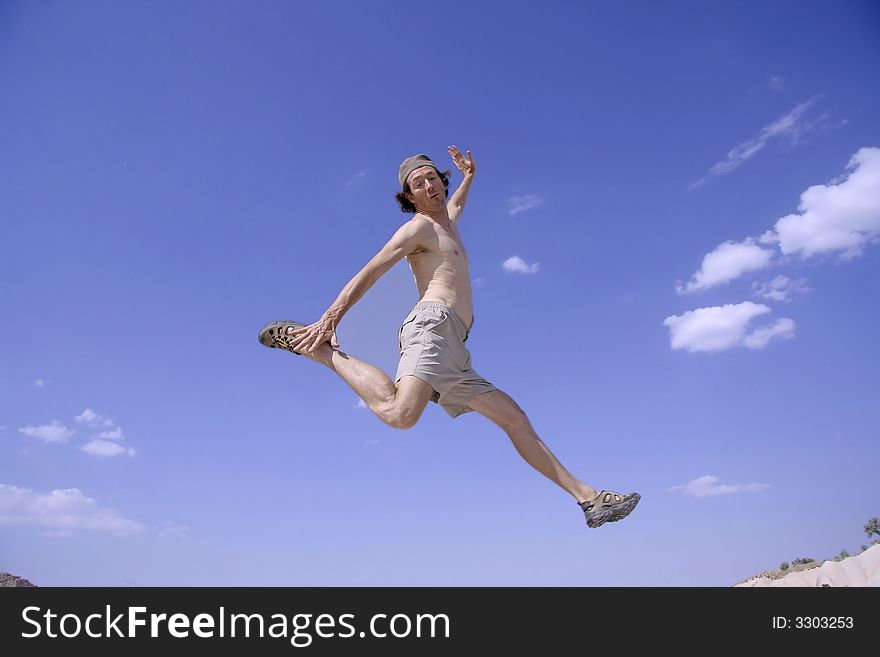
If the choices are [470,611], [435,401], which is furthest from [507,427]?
[470,611]

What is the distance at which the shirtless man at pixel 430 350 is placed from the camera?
452 cm

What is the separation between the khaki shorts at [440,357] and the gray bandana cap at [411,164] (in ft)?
Result: 3.73

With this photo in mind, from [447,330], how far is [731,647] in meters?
2.54

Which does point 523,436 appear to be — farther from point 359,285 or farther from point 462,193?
point 462,193

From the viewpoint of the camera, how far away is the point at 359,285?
484 centimetres

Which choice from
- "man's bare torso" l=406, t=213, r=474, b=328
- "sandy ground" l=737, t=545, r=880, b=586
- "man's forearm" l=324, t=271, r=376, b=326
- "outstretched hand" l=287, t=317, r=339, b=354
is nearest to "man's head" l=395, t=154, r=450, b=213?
"man's bare torso" l=406, t=213, r=474, b=328

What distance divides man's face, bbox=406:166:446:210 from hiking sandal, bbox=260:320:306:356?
4.37 feet

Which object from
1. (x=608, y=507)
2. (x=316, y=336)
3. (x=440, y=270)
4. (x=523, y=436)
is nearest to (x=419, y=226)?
(x=440, y=270)

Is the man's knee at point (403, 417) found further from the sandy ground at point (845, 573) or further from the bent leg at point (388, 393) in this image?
the sandy ground at point (845, 573)

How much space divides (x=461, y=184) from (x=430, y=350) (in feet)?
6.19

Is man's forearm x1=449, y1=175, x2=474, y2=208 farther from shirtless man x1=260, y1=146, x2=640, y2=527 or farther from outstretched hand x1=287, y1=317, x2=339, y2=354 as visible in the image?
outstretched hand x1=287, y1=317, x2=339, y2=354

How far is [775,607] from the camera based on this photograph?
11.2ft

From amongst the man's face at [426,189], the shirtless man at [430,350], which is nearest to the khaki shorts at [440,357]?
the shirtless man at [430,350]

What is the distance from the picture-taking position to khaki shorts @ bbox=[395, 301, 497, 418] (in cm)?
462
